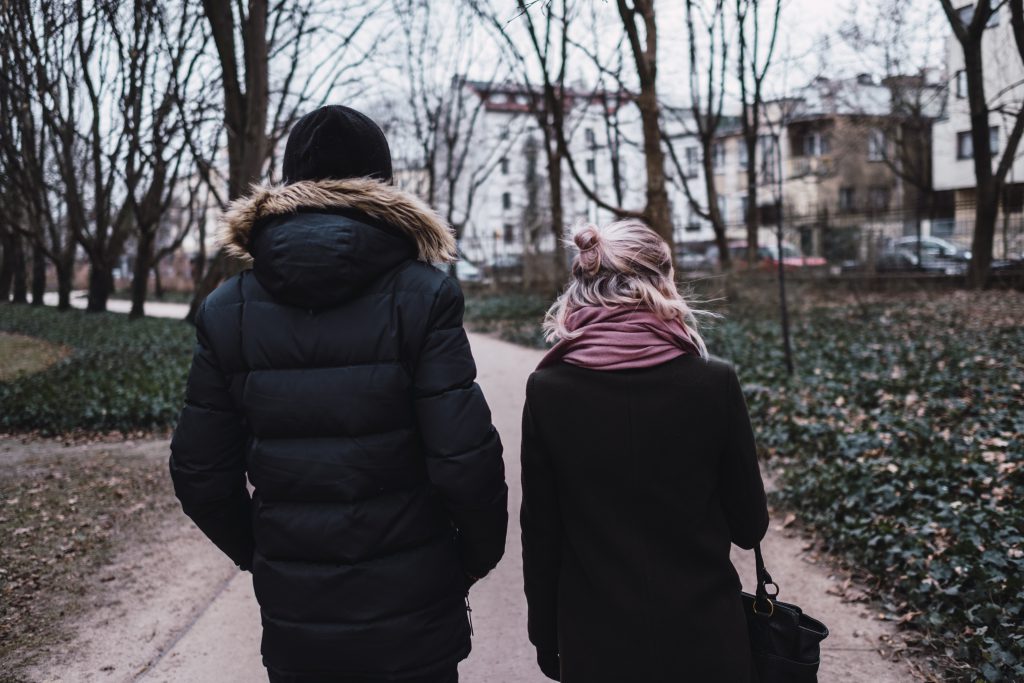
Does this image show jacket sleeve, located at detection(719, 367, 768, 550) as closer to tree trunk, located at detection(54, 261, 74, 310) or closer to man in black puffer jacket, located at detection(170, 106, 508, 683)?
man in black puffer jacket, located at detection(170, 106, 508, 683)

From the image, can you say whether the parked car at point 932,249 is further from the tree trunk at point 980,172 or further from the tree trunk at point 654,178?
the tree trunk at point 654,178

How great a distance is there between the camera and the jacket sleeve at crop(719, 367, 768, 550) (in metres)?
2.16

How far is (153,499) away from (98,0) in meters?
6.19

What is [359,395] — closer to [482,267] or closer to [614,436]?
[614,436]

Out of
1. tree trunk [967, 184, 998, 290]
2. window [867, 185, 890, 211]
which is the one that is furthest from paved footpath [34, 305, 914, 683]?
window [867, 185, 890, 211]

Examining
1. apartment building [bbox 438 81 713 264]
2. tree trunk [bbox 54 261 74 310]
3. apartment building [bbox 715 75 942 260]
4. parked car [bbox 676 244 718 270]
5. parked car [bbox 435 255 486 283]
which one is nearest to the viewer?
apartment building [bbox 715 75 942 260]

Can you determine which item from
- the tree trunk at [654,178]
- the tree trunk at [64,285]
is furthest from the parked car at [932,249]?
the tree trunk at [64,285]

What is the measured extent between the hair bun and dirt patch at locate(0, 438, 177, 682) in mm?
3549

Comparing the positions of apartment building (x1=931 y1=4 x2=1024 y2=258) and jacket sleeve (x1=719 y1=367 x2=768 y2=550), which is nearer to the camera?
jacket sleeve (x1=719 y1=367 x2=768 y2=550)

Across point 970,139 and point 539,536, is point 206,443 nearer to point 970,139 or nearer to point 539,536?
point 539,536

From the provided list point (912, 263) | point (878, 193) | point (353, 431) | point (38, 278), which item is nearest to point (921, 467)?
point (353, 431)

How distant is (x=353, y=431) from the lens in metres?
2.25

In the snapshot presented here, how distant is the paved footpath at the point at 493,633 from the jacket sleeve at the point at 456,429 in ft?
5.80

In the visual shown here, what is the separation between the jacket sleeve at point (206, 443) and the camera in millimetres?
2410
